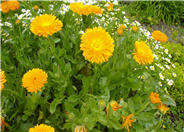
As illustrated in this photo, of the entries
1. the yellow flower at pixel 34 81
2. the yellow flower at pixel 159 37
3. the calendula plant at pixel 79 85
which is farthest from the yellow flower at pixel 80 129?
the yellow flower at pixel 159 37

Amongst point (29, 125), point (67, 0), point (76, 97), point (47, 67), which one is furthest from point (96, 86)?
point (67, 0)

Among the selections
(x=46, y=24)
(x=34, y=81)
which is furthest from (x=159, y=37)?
(x=34, y=81)

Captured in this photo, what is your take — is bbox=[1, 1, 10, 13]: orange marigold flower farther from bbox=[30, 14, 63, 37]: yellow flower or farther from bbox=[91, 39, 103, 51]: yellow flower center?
bbox=[91, 39, 103, 51]: yellow flower center

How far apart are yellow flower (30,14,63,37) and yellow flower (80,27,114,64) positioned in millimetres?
197

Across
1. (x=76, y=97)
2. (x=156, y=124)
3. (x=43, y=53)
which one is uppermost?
(x=43, y=53)

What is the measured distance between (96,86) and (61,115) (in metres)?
0.30

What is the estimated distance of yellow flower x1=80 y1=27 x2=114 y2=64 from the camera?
0.92 m

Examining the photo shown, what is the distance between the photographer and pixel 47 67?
4.32ft

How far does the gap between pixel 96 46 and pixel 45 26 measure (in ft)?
1.04

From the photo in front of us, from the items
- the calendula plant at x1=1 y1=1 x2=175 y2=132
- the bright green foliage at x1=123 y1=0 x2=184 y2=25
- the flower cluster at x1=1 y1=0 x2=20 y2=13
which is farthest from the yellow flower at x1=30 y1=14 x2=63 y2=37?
the bright green foliage at x1=123 y1=0 x2=184 y2=25

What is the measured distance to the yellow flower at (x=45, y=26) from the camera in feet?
3.35

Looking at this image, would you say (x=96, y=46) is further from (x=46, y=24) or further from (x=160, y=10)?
(x=160, y=10)

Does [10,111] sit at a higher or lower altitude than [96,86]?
lower

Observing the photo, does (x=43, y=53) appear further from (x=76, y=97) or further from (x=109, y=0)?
(x=109, y=0)
